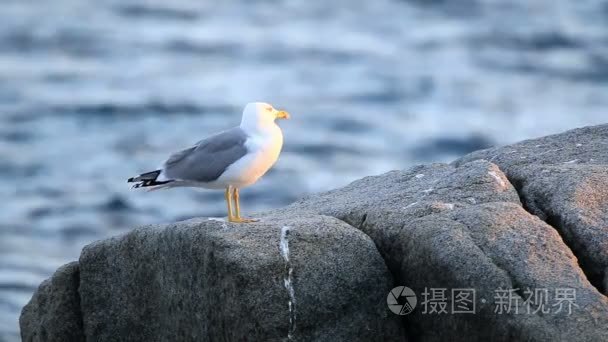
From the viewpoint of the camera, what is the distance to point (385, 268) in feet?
23.6

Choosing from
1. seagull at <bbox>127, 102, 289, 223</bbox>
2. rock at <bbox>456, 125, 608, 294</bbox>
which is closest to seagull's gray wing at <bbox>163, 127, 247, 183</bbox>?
seagull at <bbox>127, 102, 289, 223</bbox>

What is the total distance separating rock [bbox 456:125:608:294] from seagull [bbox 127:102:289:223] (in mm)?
1626

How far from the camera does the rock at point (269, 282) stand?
692cm

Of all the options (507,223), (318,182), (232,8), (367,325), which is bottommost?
(367,325)

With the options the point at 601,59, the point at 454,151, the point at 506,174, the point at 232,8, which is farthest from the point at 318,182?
the point at 232,8

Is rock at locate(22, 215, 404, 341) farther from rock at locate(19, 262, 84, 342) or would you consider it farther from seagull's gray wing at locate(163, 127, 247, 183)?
rock at locate(19, 262, 84, 342)

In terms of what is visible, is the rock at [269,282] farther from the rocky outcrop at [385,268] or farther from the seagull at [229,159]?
the seagull at [229,159]

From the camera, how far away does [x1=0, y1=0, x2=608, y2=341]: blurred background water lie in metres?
18.7

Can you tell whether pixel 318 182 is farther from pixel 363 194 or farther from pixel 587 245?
pixel 587 245

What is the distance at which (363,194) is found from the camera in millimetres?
8461

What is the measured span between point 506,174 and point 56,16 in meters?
25.8
